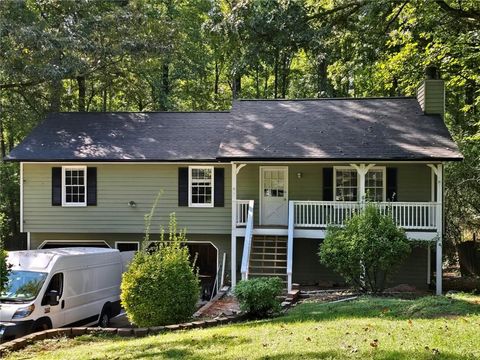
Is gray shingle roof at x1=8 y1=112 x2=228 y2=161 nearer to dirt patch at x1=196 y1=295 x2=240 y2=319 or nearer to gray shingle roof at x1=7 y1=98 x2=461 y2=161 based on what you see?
gray shingle roof at x1=7 y1=98 x2=461 y2=161

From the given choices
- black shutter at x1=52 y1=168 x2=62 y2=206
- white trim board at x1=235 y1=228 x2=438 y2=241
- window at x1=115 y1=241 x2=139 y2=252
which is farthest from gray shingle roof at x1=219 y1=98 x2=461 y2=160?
black shutter at x1=52 y1=168 x2=62 y2=206

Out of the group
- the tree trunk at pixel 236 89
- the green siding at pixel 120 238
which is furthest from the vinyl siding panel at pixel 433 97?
the tree trunk at pixel 236 89

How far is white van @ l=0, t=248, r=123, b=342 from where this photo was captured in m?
11.0

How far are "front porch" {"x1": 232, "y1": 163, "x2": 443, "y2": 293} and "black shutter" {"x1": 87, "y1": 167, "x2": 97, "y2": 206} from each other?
16.5 ft

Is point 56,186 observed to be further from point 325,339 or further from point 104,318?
point 325,339

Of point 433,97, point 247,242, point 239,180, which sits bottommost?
point 247,242

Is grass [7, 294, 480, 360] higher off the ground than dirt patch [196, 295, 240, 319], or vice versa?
grass [7, 294, 480, 360]

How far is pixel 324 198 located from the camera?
18359mm

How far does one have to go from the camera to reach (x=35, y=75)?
2195 centimetres

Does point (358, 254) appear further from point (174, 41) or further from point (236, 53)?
point (174, 41)

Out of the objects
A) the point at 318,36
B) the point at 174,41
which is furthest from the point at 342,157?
the point at 174,41

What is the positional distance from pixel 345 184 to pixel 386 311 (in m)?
8.82

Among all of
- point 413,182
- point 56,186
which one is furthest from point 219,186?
point 413,182

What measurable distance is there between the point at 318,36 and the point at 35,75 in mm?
11572
